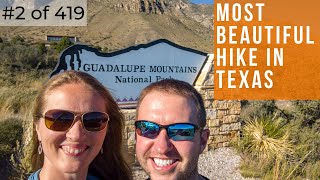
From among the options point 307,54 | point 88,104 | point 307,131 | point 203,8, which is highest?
point 203,8

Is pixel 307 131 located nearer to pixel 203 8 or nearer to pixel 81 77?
pixel 81 77

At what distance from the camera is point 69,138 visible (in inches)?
100

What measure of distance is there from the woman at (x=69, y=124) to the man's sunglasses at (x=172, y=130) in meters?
0.22

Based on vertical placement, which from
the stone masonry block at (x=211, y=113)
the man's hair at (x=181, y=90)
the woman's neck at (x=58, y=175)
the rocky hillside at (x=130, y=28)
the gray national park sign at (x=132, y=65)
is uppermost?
the rocky hillside at (x=130, y=28)

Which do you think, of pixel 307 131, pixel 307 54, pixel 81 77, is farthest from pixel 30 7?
pixel 307 54

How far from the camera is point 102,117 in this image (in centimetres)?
267

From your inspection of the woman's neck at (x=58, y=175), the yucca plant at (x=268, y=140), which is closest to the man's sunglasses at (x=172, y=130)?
the woman's neck at (x=58, y=175)

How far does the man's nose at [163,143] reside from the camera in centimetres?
266

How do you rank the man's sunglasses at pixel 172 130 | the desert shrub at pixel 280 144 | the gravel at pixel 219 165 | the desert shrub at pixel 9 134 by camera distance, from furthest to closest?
the gravel at pixel 219 165, the desert shrub at pixel 280 144, the desert shrub at pixel 9 134, the man's sunglasses at pixel 172 130

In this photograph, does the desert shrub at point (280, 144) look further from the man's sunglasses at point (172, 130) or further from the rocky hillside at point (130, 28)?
the rocky hillside at point (130, 28)

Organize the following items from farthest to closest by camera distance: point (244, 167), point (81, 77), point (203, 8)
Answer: point (203, 8) → point (244, 167) → point (81, 77)

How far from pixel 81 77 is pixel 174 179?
0.77 metres

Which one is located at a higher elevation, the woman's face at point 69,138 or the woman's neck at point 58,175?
the woman's face at point 69,138

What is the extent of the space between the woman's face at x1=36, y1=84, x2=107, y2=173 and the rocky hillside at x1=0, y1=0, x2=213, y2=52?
29206mm
